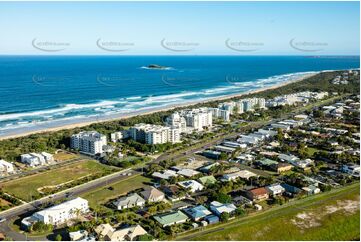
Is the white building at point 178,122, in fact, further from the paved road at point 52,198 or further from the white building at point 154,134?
the paved road at point 52,198

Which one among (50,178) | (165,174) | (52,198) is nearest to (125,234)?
(52,198)

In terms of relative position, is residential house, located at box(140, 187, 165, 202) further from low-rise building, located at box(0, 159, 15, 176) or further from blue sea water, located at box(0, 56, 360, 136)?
blue sea water, located at box(0, 56, 360, 136)

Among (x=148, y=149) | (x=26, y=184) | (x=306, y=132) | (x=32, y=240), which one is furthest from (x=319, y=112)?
(x=32, y=240)

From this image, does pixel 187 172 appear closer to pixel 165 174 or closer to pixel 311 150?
pixel 165 174

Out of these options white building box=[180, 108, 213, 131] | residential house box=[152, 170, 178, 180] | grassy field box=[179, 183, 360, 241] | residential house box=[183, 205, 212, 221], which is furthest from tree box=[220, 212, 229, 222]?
white building box=[180, 108, 213, 131]

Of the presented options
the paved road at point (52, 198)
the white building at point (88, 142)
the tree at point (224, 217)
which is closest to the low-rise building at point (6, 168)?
the paved road at point (52, 198)
